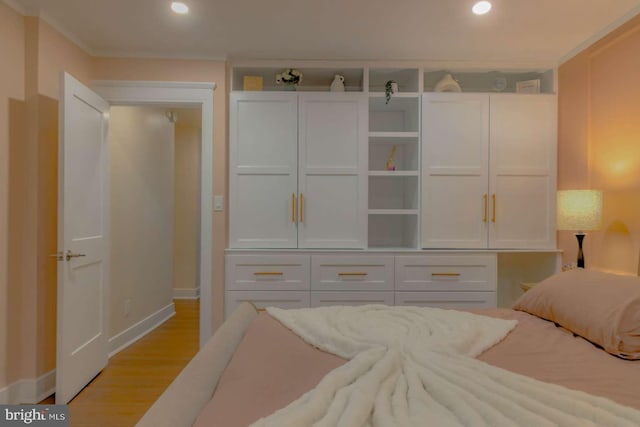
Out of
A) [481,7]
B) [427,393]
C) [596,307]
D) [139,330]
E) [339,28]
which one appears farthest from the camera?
[139,330]

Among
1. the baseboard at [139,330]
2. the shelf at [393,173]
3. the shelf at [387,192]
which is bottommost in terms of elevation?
the baseboard at [139,330]

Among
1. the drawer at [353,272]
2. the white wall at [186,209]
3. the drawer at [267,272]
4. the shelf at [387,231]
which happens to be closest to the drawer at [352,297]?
the drawer at [353,272]

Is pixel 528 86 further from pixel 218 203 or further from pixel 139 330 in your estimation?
pixel 139 330

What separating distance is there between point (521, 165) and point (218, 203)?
2.42 metres

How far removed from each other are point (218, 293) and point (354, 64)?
6.96ft

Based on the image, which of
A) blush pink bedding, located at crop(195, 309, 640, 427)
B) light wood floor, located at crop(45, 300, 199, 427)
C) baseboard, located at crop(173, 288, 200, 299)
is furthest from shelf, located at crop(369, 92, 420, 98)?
baseboard, located at crop(173, 288, 200, 299)

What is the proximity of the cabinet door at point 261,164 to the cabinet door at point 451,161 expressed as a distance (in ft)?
3.46

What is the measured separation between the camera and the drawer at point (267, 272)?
2869mm

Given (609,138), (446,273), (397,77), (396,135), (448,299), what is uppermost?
(397,77)

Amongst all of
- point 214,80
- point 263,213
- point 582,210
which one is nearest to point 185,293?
point 263,213

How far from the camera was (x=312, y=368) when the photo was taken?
110 cm

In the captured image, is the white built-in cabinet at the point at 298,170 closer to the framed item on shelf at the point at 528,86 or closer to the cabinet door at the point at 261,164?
the cabinet door at the point at 261,164

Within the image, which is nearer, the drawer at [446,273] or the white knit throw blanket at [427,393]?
the white knit throw blanket at [427,393]

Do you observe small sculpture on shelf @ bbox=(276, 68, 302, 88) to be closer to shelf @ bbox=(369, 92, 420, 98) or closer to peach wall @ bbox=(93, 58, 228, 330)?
peach wall @ bbox=(93, 58, 228, 330)
